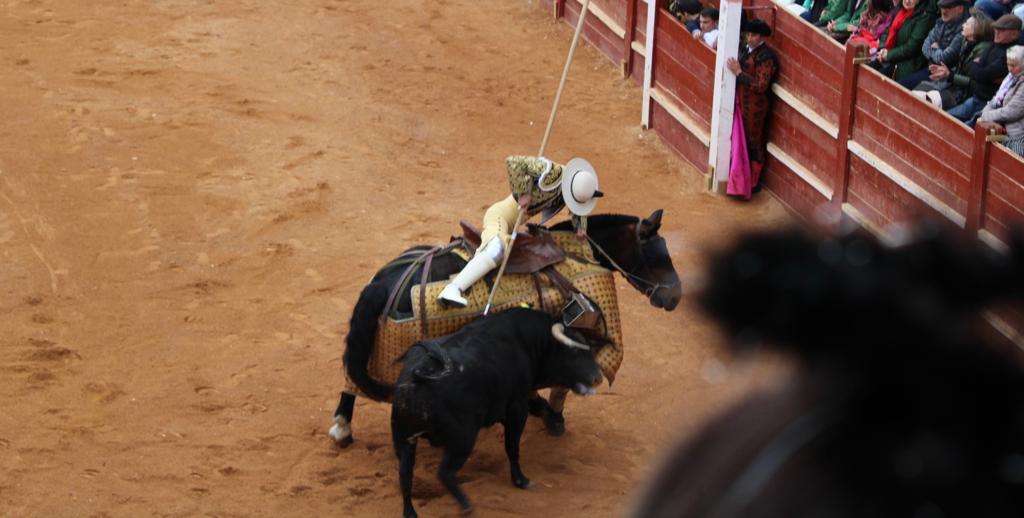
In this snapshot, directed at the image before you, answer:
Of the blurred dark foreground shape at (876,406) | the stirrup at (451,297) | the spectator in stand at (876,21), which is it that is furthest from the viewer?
the spectator in stand at (876,21)

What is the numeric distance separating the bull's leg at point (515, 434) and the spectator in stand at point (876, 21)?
4.65m

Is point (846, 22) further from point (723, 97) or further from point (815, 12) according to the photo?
point (723, 97)

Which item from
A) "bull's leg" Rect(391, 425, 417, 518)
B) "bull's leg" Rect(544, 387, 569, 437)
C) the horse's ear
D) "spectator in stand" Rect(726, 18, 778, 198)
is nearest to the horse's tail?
"bull's leg" Rect(391, 425, 417, 518)

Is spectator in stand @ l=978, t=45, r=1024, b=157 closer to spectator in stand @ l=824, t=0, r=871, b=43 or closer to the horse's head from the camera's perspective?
spectator in stand @ l=824, t=0, r=871, b=43

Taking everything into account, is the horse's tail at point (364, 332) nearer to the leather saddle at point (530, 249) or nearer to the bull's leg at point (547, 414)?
the leather saddle at point (530, 249)

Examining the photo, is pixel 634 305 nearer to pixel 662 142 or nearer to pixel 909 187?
pixel 909 187

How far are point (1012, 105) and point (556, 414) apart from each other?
3335 mm

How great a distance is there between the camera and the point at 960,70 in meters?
8.94

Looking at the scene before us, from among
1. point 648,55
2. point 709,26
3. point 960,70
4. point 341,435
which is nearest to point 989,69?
point 960,70

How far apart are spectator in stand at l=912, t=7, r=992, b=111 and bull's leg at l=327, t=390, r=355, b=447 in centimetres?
421

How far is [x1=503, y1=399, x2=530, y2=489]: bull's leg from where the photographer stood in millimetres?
6453

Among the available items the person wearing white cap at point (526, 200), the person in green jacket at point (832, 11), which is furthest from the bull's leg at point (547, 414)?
the person in green jacket at point (832, 11)

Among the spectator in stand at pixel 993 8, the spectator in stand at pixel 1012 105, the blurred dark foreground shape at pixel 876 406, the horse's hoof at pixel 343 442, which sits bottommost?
the horse's hoof at pixel 343 442

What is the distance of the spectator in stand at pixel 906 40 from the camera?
9469mm
